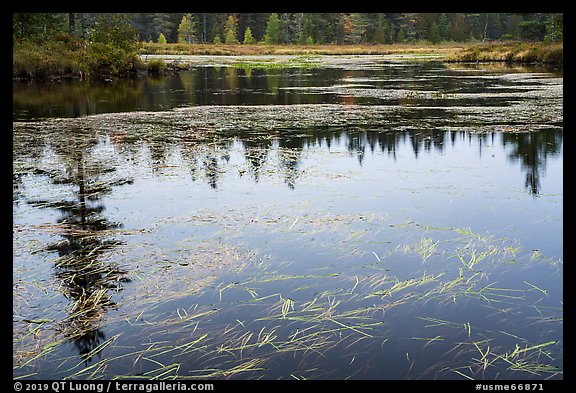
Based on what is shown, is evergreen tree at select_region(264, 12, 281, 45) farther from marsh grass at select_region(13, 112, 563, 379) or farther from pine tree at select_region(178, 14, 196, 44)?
marsh grass at select_region(13, 112, 563, 379)

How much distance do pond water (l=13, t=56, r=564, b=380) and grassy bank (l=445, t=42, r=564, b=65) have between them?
30684 mm

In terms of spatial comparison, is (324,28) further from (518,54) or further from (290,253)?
(290,253)

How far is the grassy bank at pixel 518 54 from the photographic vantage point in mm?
41250

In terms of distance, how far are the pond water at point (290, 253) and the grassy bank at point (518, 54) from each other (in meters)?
30.7

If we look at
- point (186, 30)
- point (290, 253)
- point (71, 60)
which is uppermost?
point (186, 30)

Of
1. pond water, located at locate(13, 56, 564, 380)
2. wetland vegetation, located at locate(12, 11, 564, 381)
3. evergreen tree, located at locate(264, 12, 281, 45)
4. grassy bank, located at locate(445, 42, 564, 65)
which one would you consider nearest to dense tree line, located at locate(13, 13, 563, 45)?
evergreen tree, located at locate(264, 12, 281, 45)

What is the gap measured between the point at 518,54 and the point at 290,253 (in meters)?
44.4

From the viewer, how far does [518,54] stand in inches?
1785

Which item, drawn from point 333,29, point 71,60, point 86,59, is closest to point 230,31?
point 333,29

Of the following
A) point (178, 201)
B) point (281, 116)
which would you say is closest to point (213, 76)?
point (281, 116)

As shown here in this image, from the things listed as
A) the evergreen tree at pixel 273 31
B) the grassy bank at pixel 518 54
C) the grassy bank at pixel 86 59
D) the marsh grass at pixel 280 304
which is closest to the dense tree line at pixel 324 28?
the evergreen tree at pixel 273 31

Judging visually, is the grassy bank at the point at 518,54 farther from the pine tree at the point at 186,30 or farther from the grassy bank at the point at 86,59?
the pine tree at the point at 186,30

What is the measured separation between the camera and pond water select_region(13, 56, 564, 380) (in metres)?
4.41
